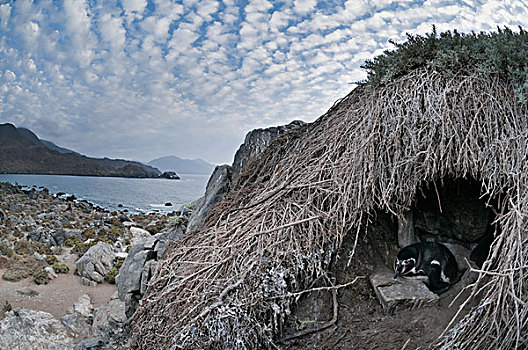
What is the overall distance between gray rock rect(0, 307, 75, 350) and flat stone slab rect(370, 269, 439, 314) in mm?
6298

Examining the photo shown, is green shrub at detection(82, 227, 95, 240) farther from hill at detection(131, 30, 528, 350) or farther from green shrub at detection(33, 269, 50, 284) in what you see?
hill at detection(131, 30, 528, 350)

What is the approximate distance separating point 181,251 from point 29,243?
14621 millimetres

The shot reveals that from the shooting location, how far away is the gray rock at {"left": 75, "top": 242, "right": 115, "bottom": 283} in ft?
41.0

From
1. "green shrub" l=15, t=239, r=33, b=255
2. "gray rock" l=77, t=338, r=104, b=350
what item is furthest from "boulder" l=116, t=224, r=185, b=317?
"green shrub" l=15, t=239, r=33, b=255

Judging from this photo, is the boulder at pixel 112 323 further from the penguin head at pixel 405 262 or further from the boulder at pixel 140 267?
the penguin head at pixel 405 262

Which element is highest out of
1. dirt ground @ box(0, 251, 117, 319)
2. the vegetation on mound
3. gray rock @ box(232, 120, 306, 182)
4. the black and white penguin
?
the vegetation on mound

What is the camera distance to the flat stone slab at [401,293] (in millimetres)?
3928

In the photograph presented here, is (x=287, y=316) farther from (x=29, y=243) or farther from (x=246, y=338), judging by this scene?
(x=29, y=243)

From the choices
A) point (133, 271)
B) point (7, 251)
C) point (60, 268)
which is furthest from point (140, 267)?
point (7, 251)

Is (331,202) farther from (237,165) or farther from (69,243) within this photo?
(69,243)

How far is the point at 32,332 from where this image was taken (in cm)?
784

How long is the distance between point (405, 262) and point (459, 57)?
9.56 feet

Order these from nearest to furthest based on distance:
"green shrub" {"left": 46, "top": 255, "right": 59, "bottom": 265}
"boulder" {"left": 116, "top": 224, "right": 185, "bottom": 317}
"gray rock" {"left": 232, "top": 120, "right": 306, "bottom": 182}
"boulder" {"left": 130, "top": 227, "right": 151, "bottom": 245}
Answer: "boulder" {"left": 116, "top": 224, "right": 185, "bottom": 317}, "gray rock" {"left": 232, "top": 120, "right": 306, "bottom": 182}, "green shrub" {"left": 46, "top": 255, "right": 59, "bottom": 265}, "boulder" {"left": 130, "top": 227, "right": 151, "bottom": 245}

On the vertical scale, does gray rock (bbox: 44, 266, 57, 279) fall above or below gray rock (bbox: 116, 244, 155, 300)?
below
